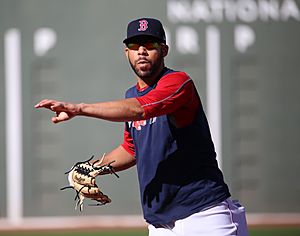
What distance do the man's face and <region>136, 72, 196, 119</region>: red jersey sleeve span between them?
12 centimetres

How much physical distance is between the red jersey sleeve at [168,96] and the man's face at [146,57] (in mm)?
119

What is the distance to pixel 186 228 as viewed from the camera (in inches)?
149

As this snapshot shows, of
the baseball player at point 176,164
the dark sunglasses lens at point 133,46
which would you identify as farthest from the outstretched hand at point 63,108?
the dark sunglasses lens at point 133,46

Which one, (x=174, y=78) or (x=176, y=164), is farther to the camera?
(x=176, y=164)

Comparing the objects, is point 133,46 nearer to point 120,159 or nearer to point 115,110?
point 115,110

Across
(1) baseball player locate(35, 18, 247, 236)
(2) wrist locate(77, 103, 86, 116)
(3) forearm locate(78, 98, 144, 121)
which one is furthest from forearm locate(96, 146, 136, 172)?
(2) wrist locate(77, 103, 86, 116)

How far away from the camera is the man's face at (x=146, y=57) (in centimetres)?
381

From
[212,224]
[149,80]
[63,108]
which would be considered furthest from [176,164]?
[63,108]

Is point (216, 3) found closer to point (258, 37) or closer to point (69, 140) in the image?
point (258, 37)

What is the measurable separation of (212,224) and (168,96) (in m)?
0.68

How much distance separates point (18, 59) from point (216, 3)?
2.58m

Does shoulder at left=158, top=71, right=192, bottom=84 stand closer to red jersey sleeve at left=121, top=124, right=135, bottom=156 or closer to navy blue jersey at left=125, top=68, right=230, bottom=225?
navy blue jersey at left=125, top=68, right=230, bottom=225

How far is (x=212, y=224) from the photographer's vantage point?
375 cm

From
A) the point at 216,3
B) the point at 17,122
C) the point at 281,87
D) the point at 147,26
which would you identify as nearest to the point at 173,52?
the point at 216,3
